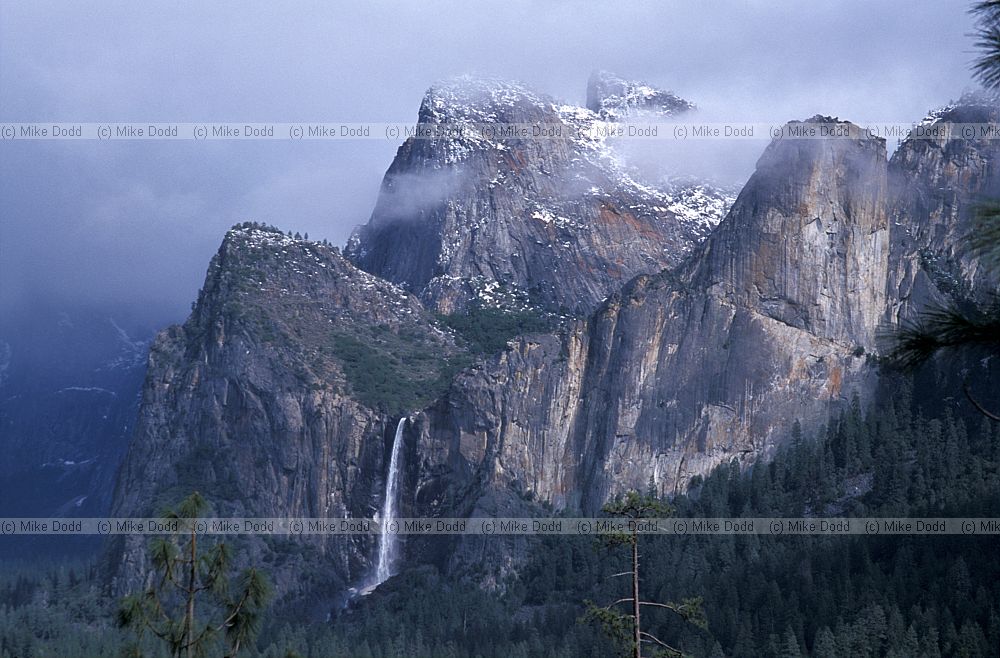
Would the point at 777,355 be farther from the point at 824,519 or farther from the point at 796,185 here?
the point at 824,519

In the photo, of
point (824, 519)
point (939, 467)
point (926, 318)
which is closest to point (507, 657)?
point (824, 519)

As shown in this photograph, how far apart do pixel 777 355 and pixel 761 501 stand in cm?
2818

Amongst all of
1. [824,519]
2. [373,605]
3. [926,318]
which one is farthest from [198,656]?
[373,605]

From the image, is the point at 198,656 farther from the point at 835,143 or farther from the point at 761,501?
the point at 835,143

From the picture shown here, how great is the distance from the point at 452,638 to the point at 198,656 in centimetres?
12566

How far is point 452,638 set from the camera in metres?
162

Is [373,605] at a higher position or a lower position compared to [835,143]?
lower

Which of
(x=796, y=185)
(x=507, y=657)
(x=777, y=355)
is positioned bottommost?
(x=507, y=657)

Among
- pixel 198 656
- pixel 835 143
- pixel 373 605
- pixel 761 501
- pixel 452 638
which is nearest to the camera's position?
pixel 198 656

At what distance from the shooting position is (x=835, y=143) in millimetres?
199375

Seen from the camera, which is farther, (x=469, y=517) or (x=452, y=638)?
(x=469, y=517)

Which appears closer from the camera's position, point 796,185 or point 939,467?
point 939,467

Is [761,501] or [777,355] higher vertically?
[777,355]

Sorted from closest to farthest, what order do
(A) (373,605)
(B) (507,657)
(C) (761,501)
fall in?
1. (B) (507,657)
2. (C) (761,501)
3. (A) (373,605)
